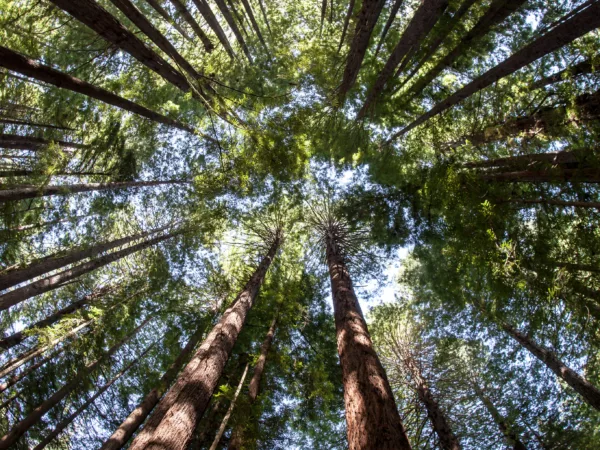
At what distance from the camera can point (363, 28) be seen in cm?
588

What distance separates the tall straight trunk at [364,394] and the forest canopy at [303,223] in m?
0.03

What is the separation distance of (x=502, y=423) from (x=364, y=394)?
8.01 m

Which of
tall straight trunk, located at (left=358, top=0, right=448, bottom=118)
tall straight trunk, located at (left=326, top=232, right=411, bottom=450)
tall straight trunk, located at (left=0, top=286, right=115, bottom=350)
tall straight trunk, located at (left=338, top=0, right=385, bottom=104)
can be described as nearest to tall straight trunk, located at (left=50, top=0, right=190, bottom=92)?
tall straight trunk, located at (left=338, top=0, right=385, bottom=104)

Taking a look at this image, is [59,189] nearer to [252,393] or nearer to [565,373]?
[252,393]

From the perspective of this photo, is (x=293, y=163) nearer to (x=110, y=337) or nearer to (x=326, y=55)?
(x=326, y=55)

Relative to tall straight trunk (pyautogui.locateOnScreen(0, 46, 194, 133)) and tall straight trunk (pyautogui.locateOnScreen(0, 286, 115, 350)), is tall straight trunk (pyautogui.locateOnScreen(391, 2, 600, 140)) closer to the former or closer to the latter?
tall straight trunk (pyautogui.locateOnScreen(0, 46, 194, 133))

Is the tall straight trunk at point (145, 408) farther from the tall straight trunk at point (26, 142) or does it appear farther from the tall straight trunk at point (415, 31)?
the tall straight trunk at point (415, 31)

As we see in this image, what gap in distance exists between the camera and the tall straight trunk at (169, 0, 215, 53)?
887cm

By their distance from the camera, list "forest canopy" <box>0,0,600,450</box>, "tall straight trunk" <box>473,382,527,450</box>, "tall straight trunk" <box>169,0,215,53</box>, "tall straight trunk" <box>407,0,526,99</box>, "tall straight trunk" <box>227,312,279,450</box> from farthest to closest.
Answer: "tall straight trunk" <box>169,0,215,53</box>
"tall straight trunk" <box>473,382,527,450</box>
"tall straight trunk" <box>407,0,526,99</box>
"forest canopy" <box>0,0,600,450</box>
"tall straight trunk" <box>227,312,279,450</box>

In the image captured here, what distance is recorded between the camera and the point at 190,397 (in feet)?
12.7

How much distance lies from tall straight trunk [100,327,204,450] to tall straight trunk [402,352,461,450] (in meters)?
6.25

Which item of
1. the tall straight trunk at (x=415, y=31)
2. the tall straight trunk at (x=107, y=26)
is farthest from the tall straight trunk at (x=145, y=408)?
the tall straight trunk at (x=415, y=31)

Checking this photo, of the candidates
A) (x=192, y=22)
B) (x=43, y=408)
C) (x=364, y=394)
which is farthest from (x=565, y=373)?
(x=192, y=22)

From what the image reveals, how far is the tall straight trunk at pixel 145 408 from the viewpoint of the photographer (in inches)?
254
